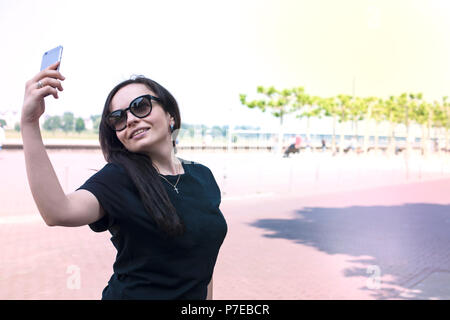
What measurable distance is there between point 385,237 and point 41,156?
7.90m

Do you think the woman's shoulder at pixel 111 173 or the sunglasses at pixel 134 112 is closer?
the woman's shoulder at pixel 111 173

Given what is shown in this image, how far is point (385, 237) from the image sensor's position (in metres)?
8.55

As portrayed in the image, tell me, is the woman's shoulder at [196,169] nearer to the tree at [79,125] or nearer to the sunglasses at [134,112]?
the sunglasses at [134,112]

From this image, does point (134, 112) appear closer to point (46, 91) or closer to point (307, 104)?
point (46, 91)

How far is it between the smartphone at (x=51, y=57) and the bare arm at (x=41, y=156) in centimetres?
3

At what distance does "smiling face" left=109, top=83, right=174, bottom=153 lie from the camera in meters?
1.68

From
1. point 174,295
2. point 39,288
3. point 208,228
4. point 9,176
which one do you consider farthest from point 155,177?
point 9,176

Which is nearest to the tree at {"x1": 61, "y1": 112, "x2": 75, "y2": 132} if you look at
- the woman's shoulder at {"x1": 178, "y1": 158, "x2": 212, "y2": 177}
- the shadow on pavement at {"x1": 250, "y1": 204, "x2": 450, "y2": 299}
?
the shadow on pavement at {"x1": 250, "y1": 204, "x2": 450, "y2": 299}

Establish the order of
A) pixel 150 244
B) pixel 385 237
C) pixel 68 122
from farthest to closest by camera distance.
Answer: pixel 68 122 → pixel 385 237 → pixel 150 244

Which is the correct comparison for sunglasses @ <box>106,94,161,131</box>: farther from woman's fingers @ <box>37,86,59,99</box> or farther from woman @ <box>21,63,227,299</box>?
woman's fingers @ <box>37,86,59,99</box>

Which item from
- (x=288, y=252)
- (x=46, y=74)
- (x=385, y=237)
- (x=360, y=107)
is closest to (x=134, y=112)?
(x=46, y=74)

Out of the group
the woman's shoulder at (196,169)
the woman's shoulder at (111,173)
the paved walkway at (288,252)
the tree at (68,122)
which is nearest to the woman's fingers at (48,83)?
the woman's shoulder at (111,173)

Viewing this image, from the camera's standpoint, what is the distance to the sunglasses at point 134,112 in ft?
5.50
